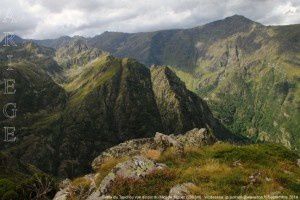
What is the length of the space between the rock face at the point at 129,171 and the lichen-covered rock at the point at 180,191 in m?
3.03

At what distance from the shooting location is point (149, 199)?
23766mm

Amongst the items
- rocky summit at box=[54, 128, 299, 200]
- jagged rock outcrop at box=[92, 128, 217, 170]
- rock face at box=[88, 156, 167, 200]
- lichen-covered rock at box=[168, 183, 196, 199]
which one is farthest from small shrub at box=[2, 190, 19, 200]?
lichen-covered rock at box=[168, 183, 196, 199]

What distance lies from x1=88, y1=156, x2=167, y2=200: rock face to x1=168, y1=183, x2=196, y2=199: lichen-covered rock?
303 centimetres

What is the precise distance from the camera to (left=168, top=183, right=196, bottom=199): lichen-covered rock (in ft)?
76.7

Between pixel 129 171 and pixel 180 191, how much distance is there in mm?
4817

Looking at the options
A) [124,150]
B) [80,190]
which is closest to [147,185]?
[80,190]

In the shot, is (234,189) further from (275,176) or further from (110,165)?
(110,165)

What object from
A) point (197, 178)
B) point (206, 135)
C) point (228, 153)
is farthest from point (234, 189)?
point (206, 135)

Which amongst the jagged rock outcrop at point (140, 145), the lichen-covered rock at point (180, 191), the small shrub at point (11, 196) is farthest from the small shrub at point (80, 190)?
the small shrub at point (11, 196)

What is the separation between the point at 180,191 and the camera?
2411 cm

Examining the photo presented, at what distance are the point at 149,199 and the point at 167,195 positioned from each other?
1.25 meters

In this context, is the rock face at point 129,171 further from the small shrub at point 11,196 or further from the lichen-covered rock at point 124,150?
the small shrub at point 11,196

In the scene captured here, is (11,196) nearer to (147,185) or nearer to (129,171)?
(129,171)

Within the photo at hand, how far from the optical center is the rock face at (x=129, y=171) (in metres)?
Result: 26.5
